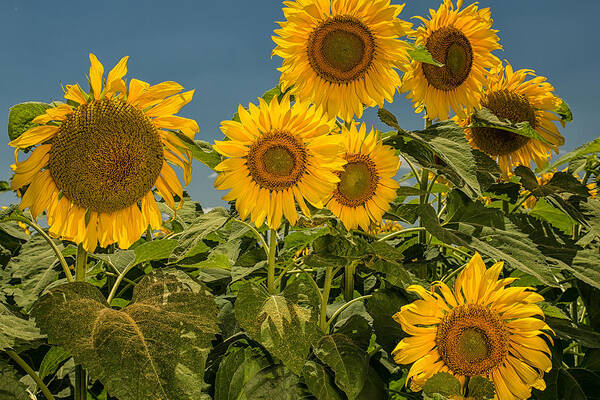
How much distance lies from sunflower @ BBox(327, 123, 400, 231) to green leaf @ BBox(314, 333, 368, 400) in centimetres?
39

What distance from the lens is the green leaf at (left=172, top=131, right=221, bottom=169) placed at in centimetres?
132

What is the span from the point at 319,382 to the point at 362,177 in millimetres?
654

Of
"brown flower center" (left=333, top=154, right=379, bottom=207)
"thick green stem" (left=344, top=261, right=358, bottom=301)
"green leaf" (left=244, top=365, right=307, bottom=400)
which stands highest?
"brown flower center" (left=333, top=154, right=379, bottom=207)

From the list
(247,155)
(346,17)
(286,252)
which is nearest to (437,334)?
(286,252)

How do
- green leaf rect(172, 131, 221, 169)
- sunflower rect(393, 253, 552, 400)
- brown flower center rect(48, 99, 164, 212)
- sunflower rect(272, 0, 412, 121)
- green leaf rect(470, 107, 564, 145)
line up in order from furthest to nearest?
green leaf rect(470, 107, 564, 145)
sunflower rect(272, 0, 412, 121)
sunflower rect(393, 253, 552, 400)
green leaf rect(172, 131, 221, 169)
brown flower center rect(48, 99, 164, 212)

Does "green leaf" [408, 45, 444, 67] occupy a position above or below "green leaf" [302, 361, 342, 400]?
above

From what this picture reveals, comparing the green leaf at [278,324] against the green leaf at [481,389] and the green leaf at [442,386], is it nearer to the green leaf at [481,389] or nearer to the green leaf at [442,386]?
the green leaf at [442,386]

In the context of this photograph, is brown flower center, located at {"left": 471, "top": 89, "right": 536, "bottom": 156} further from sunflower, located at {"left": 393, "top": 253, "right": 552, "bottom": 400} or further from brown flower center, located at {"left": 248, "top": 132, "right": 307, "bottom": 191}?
brown flower center, located at {"left": 248, "top": 132, "right": 307, "bottom": 191}

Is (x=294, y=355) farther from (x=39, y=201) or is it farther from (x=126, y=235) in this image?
(x=39, y=201)

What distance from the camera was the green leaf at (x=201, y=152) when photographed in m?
1.32

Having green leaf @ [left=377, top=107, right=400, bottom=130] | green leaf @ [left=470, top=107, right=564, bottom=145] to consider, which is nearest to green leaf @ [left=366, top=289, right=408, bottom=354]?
green leaf @ [left=377, top=107, right=400, bottom=130]

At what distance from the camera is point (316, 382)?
1.43m

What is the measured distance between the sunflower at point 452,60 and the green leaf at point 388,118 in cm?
32

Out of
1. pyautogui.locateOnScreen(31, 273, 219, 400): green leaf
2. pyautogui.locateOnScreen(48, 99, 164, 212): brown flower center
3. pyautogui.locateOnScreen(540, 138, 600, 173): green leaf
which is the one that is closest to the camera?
pyautogui.locateOnScreen(31, 273, 219, 400): green leaf
